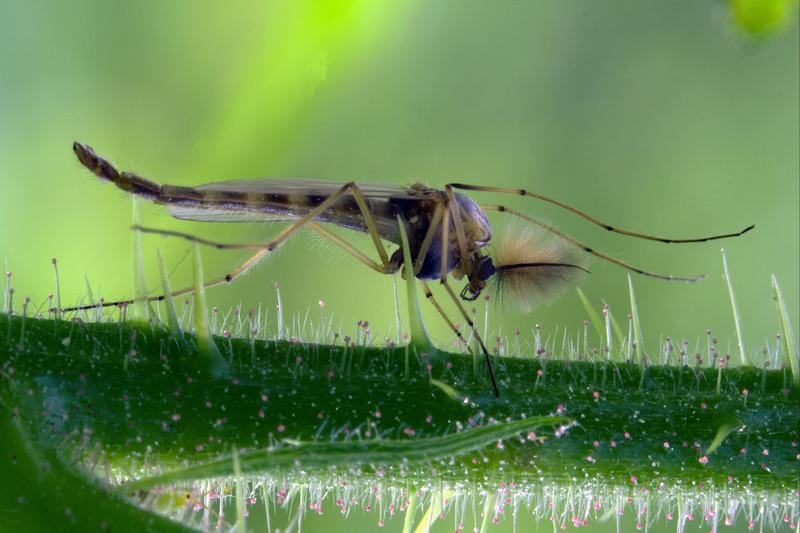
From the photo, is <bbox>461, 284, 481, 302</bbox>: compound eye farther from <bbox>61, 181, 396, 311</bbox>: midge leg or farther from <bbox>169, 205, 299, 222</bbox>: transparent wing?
<bbox>169, 205, 299, 222</bbox>: transparent wing

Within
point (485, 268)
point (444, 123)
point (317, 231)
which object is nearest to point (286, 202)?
point (317, 231)

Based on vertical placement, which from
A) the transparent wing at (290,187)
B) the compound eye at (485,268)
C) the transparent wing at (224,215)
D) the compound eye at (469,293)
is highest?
the transparent wing at (290,187)

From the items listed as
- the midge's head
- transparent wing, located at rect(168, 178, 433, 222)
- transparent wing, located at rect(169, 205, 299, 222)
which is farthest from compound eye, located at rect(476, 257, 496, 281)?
transparent wing, located at rect(169, 205, 299, 222)

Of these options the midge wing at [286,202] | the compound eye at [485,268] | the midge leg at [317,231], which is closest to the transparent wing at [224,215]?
the midge wing at [286,202]

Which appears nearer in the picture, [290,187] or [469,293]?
[290,187]

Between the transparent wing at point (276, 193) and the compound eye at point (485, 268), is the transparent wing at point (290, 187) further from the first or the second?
the compound eye at point (485, 268)

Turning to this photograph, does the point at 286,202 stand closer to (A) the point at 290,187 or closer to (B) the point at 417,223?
(A) the point at 290,187

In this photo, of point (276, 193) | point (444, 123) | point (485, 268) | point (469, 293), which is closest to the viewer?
point (276, 193)
